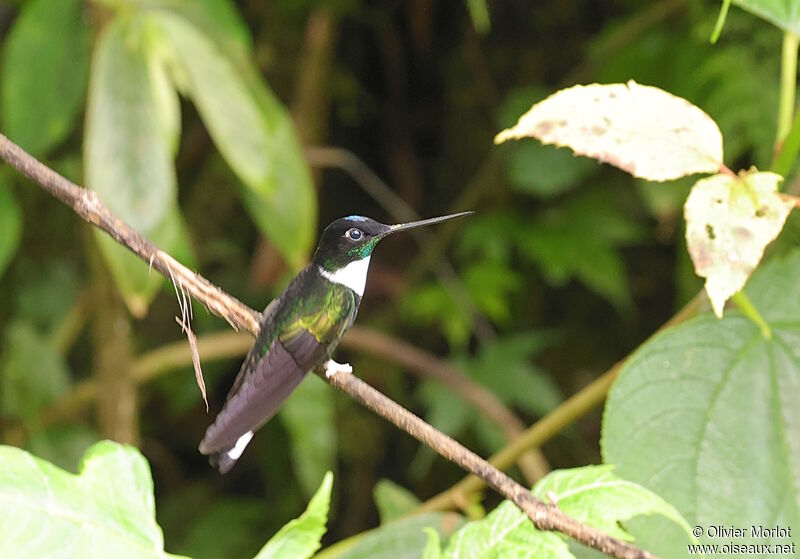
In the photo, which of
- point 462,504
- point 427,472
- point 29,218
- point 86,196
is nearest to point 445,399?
point 427,472

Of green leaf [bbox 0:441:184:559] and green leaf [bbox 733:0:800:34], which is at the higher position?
green leaf [bbox 733:0:800:34]

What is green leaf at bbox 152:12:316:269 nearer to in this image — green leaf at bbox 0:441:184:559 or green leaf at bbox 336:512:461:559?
green leaf at bbox 336:512:461:559

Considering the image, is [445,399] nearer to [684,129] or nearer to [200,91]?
[200,91]

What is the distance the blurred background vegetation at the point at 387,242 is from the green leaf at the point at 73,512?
0.75 meters

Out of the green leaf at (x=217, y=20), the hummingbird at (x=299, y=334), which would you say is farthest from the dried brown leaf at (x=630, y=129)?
the green leaf at (x=217, y=20)

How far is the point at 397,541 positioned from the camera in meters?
1.02

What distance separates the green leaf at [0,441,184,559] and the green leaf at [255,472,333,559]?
9 centimetres

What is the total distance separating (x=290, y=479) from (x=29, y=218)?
950 millimetres

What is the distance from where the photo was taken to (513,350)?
1.94 m

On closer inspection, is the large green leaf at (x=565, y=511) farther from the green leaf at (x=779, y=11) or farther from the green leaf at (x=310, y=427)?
the green leaf at (x=310, y=427)

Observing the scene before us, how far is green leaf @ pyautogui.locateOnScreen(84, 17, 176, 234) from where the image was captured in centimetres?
119

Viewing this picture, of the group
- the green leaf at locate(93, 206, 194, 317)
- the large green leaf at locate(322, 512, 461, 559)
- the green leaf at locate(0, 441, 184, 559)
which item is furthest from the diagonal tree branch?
the green leaf at locate(93, 206, 194, 317)

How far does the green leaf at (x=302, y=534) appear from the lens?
67cm

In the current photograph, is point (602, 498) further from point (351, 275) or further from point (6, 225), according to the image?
point (6, 225)
